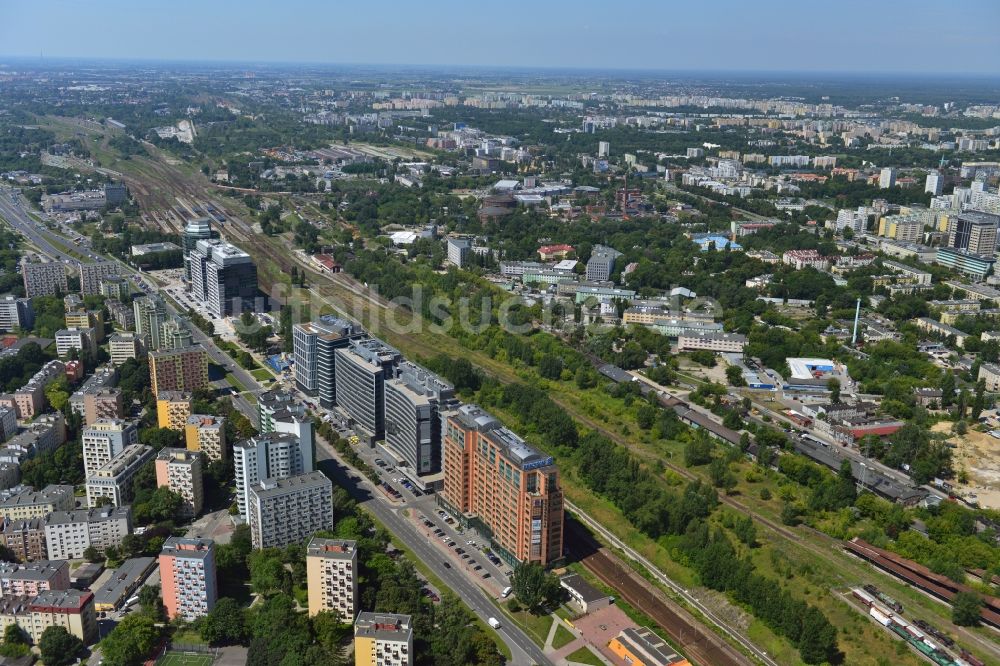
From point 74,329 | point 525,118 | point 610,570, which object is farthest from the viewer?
point 525,118

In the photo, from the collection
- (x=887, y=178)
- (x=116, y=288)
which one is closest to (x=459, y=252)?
(x=116, y=288)

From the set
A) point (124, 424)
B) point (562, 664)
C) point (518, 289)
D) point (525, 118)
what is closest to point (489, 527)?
point (562, 664)

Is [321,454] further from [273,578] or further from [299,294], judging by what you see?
[299,294]

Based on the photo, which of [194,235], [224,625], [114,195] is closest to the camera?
[224,625]

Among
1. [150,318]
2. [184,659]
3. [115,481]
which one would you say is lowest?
[184,659]

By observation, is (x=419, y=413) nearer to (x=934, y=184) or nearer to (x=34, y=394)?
(x=34, y=394)

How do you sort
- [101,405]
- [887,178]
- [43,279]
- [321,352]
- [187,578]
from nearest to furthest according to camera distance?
[187,578] → [101,405] → [321,352] → [43,279] → [887,178]

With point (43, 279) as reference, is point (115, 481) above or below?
below
